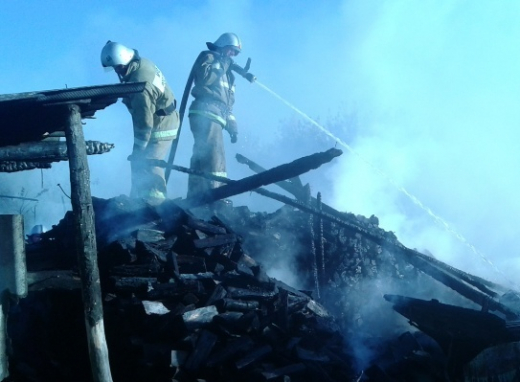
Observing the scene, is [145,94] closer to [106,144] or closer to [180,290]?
[106,144]

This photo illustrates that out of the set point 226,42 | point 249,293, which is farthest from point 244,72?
point 249,293

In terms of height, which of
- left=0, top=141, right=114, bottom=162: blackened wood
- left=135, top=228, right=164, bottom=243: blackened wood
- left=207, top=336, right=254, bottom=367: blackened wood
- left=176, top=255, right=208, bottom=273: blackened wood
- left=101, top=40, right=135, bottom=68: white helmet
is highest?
left=101, top=40, right=135, bottom=68: white helmet

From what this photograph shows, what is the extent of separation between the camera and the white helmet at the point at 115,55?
9172 mm

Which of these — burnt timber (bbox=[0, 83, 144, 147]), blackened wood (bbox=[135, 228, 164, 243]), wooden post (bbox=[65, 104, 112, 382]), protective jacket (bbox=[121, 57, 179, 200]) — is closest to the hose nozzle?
protective jacket (bbox=[121, 57, 179, 200])

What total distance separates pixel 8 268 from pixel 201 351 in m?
2.41

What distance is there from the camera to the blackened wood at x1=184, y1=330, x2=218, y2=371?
5.25m

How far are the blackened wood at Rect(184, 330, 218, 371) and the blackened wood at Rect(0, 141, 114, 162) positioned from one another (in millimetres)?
2746

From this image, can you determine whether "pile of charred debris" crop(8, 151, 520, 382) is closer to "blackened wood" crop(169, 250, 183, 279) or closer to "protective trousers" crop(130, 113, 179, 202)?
"blackened wood" crop(169, 250, 183, 279)

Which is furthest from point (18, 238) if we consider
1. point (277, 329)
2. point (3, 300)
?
point (277, 329)

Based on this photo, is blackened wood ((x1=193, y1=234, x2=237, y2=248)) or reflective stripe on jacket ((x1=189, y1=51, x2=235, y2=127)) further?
reflective stripe on jacket ((x1=189, y1=51, x2=235, y2=127))

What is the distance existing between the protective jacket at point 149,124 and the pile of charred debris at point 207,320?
1482mm

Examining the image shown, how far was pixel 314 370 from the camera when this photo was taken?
559cm

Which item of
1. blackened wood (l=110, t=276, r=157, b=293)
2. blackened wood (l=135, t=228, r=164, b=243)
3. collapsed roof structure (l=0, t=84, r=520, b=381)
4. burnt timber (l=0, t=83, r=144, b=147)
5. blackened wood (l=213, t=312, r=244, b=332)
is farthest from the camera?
blackened wood (l=135, t=228, r=164, b=243)

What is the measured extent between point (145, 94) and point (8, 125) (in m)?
3.84
